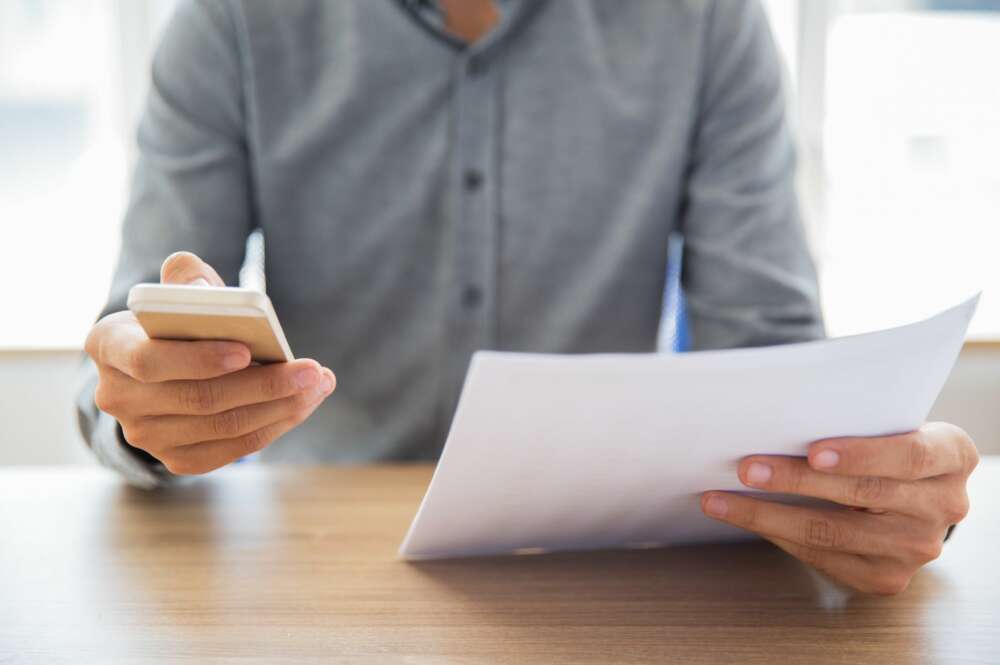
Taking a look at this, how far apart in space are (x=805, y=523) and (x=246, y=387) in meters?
0.37

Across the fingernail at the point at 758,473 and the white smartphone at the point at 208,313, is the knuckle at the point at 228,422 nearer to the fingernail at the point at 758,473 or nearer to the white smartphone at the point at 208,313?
the white smartphone at the point at 208,313

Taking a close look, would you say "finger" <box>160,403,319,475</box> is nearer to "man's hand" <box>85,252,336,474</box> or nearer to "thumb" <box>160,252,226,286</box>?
"man's hand" <box>85,252,336,474</box>

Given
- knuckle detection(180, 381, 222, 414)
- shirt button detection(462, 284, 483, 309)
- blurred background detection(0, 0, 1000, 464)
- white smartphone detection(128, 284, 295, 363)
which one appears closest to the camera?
white smartphone detection(128, 284, 295, 363)

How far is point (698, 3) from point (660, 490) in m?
0.74

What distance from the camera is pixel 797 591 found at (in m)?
0.59

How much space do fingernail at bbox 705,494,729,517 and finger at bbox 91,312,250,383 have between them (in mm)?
309

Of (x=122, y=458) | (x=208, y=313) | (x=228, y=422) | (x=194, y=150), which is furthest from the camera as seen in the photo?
(x=194, y=150)

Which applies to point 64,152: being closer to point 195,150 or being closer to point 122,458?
point 195,150

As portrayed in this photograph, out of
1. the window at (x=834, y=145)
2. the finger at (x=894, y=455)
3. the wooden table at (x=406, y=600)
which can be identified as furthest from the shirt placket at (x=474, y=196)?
the window at (x=834, y=145)

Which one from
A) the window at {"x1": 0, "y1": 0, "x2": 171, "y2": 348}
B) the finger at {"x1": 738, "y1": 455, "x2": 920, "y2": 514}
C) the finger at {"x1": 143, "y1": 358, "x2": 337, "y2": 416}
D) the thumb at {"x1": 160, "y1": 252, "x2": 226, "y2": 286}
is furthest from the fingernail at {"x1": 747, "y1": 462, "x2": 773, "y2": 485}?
the window at {"x1": 0, "y1": 0, "x2": 171, "y2": 348}

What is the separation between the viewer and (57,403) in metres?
2.14

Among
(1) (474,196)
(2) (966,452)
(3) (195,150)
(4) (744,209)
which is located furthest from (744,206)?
(3) (195,150)

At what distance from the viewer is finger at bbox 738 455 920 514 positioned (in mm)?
553

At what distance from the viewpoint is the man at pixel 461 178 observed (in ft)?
3.41
